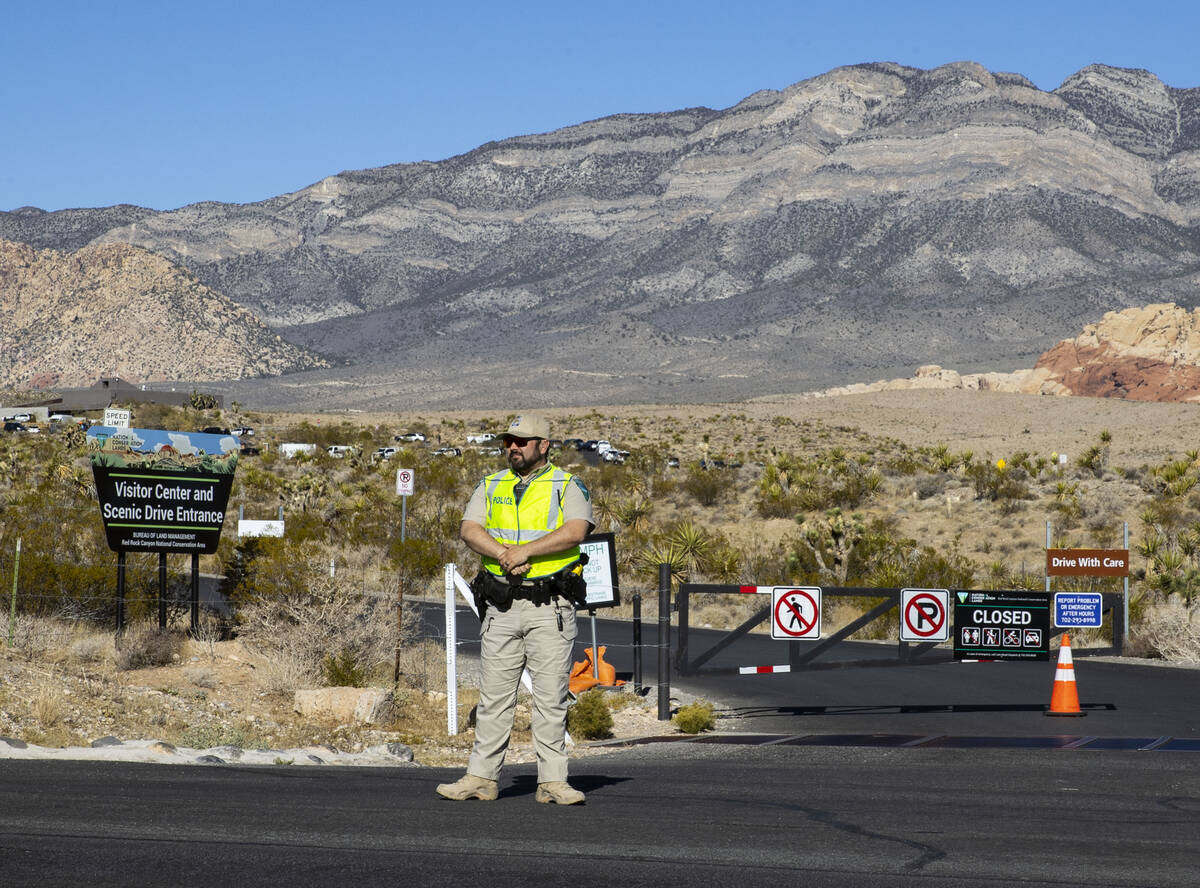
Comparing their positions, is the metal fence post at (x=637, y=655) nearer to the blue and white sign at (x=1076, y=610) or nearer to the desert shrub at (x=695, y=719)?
the desert shrub at (x=695, y=719)

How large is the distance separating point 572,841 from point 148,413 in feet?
240

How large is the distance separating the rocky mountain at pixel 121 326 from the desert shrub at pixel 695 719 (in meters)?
166

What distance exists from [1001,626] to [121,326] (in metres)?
177

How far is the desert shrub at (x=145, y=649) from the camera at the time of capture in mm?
15508

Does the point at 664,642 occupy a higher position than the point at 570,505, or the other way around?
the point at 570,505

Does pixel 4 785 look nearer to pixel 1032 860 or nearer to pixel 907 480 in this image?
pixel 1032 860

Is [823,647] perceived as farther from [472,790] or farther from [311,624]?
[472,790]

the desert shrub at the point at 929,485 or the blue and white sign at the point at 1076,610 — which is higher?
the desert shrub at the point at 929,485

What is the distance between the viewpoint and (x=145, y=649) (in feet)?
51.9

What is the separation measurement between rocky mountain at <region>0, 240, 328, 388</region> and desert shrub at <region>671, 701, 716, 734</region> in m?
166

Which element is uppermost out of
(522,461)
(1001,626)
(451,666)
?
(522,461)

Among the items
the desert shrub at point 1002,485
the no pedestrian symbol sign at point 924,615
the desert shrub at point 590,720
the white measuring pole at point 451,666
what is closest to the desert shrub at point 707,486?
the desert shrub at point 1002,485

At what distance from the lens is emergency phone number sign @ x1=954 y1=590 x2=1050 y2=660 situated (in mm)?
14477

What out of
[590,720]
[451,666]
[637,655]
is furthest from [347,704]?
[637,655]
